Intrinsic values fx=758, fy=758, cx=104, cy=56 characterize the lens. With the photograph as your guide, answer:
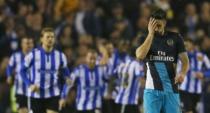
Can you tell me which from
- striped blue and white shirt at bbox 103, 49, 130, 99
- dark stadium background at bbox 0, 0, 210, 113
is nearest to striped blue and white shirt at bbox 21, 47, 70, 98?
striped blue and white shirt at bbox 103, 49, 130, 99

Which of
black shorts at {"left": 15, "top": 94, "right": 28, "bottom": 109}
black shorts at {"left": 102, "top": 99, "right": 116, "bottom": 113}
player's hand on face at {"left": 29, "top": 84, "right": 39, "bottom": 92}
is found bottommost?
black shorts at {"left": 102, "top": 99, "right": 116, "bottom": 113}

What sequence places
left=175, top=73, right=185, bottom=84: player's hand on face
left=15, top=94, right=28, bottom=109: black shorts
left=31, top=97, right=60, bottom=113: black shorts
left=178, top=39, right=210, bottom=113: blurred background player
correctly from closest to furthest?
left=175, top=73, right=185, bottom=84: player's hand on face
left=31, top=97, right=60, bottom=113: black shorts
left=15, top=94, right=28, bottom=109: black shorts
left=178, top=39, right=210, bottom=113: blurred background player

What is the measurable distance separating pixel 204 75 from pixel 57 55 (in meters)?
3.73

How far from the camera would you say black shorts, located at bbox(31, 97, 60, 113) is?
13.0 meters

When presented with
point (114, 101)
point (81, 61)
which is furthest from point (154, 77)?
point (81, 61)

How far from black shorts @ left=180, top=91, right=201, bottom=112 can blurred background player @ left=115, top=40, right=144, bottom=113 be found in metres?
0.95

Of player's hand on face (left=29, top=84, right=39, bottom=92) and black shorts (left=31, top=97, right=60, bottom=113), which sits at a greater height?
player's hand on face (left=29, top=84, right=39, bottom=92)

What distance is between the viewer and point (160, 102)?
10.1 meters

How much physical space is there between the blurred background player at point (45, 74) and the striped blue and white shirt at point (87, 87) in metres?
1.54

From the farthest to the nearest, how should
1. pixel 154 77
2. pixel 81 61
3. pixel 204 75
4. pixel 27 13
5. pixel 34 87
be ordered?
pixel 27 13, pixel 81 61, pixel 204 75, pixel 34 87, pixel 154 77

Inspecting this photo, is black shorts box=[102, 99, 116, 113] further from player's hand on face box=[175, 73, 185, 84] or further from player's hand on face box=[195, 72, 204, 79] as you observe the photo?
player's hand on face box=[175, 73, 185, 84]

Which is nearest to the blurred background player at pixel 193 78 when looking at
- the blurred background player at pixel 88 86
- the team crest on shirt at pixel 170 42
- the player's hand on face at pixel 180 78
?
the blurred background player at pixel 88 86

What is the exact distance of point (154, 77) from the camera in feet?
33.1

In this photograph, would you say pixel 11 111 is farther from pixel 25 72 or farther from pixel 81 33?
pixel 25 72
